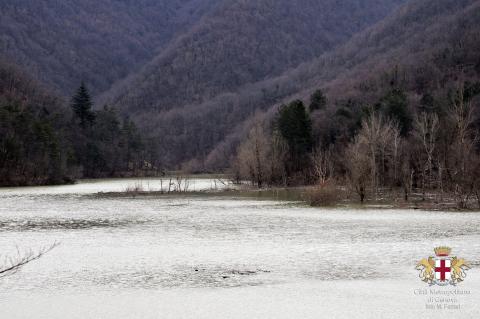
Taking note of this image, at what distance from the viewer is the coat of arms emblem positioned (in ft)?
64.6

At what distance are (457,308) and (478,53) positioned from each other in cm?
15636

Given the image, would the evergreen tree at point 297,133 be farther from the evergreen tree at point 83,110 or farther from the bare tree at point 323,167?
the evergreen tree at point 83,110

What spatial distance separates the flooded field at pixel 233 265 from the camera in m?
17.0

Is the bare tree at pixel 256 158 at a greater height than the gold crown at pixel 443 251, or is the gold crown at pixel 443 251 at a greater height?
the bare tree at pixel 256 158

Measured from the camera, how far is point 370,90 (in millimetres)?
152250

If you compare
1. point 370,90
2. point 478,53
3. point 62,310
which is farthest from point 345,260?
point 478,53

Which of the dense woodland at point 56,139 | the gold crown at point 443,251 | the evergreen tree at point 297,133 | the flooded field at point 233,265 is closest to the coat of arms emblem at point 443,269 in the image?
the gold crown at point 443,251

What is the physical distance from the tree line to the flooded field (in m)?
14.3

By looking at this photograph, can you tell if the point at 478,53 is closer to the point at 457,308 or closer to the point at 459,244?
the point at 459,244

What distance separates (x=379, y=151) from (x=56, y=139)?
63.7m

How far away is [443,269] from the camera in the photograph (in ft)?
68.4

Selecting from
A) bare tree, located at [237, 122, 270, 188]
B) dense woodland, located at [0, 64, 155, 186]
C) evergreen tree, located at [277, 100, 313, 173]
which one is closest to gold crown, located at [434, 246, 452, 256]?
bare tree, located at [237, 122, 270, 188]

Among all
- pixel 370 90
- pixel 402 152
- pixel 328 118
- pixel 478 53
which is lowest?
pixel 402 152

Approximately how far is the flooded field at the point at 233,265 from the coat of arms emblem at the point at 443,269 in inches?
15.2
